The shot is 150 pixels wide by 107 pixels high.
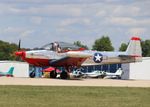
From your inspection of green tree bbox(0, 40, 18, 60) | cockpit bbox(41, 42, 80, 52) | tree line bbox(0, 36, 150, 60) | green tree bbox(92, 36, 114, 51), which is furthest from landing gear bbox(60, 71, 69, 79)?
green tree bbox(0, 40, 18, 60)

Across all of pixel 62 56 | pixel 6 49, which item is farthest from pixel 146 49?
pixel 62 56

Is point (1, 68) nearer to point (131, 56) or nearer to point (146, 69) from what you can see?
point (146, 69)

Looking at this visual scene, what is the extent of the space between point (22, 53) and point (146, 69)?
25398 millimetres

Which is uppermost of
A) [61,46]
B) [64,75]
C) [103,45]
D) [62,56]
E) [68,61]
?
[103,45]

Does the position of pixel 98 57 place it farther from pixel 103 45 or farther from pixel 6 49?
pixel 6 49

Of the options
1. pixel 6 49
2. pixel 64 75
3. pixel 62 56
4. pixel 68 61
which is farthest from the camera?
pixel 6 49

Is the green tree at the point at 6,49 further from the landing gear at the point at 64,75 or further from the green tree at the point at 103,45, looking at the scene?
the landing gear at the point at 64,75
